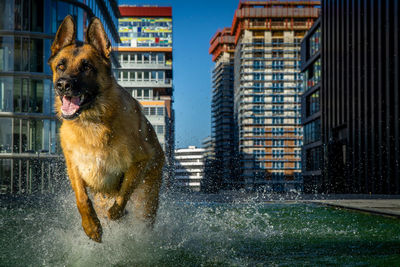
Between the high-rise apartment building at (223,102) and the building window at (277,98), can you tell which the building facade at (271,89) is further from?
the high-rise apartment building at (223,102)

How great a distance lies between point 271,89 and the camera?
5477 inches

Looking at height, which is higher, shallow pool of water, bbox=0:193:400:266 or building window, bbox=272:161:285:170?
shallow pool of water, bbox=0:193:400:266

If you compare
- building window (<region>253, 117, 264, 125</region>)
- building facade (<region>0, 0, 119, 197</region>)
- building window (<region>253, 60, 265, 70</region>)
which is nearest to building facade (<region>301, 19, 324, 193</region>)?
building facade (<region>0, 0, 119, 197</region>)

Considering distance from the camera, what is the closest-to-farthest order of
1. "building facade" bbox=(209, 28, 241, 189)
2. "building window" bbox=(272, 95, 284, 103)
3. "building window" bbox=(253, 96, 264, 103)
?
1. "building window" bbox=(253, 96, 264, 103)
2. "building window" bbox=(272, 95, 284, 103)
3. "building facade" bbox=(209, 28, 241, 189)

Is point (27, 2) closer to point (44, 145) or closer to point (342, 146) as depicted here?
point (44, 145)

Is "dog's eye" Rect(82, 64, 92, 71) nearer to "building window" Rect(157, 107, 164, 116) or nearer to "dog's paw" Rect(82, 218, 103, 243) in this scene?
"dog's paw" Rect(82, 218, 103, 243)

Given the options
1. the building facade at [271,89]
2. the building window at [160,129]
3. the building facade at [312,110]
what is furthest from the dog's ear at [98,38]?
the building facade at [271,89]

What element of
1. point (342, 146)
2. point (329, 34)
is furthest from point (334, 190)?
point (329, 34)

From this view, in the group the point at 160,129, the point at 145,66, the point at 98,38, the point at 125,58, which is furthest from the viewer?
the point at 125,58

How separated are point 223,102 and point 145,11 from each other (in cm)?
8271

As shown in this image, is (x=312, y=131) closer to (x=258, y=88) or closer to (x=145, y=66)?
(x=145, y=66)

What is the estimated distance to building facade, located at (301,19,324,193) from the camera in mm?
47531

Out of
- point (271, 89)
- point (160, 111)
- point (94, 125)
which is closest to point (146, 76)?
point (160, 111)

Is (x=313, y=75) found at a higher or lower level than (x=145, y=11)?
lower
